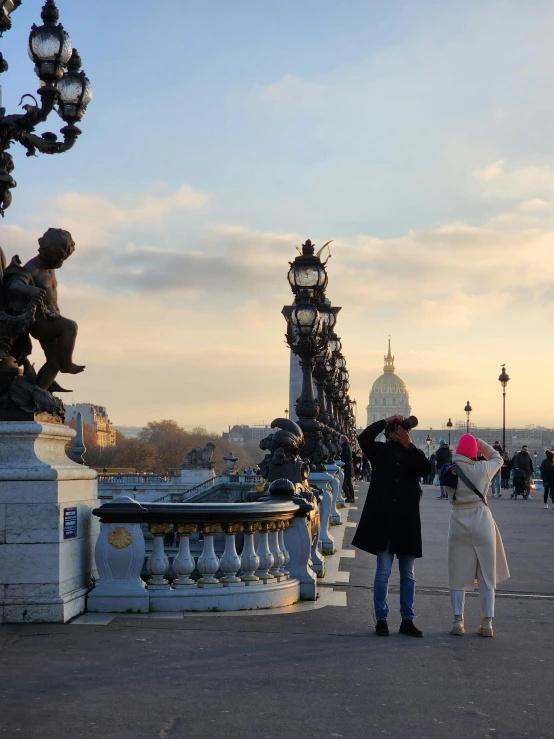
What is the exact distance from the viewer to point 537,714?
6238mm

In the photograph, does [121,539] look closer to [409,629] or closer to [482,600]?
[409,629]

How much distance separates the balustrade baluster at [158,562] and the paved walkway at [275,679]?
1.18 feet

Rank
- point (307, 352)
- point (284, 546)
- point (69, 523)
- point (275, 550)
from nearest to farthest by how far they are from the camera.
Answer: point (69, 523)
point (275, 550)
point (284, 546)
point (307, 352)

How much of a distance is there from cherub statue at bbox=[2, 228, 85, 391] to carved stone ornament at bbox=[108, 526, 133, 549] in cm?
137

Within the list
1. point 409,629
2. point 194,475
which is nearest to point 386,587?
point 409,629

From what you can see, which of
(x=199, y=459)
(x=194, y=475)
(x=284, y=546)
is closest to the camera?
(x=284, y=546)

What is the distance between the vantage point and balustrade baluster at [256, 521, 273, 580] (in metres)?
9.90

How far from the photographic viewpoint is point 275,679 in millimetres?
6820

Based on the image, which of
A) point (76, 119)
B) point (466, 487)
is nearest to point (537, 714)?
point (466, 487)

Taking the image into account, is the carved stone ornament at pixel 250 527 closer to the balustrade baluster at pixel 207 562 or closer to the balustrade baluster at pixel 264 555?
the balustrade baluster at pixel 264 555

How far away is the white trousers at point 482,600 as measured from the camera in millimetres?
8914

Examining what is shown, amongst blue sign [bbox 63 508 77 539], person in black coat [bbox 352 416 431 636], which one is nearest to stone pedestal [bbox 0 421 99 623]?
blue sign [bbox 63 508 77 539]

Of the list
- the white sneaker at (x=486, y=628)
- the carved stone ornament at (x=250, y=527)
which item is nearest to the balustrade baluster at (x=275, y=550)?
the carved stone ornament at (x=250, y=527)

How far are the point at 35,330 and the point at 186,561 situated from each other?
2294mm
